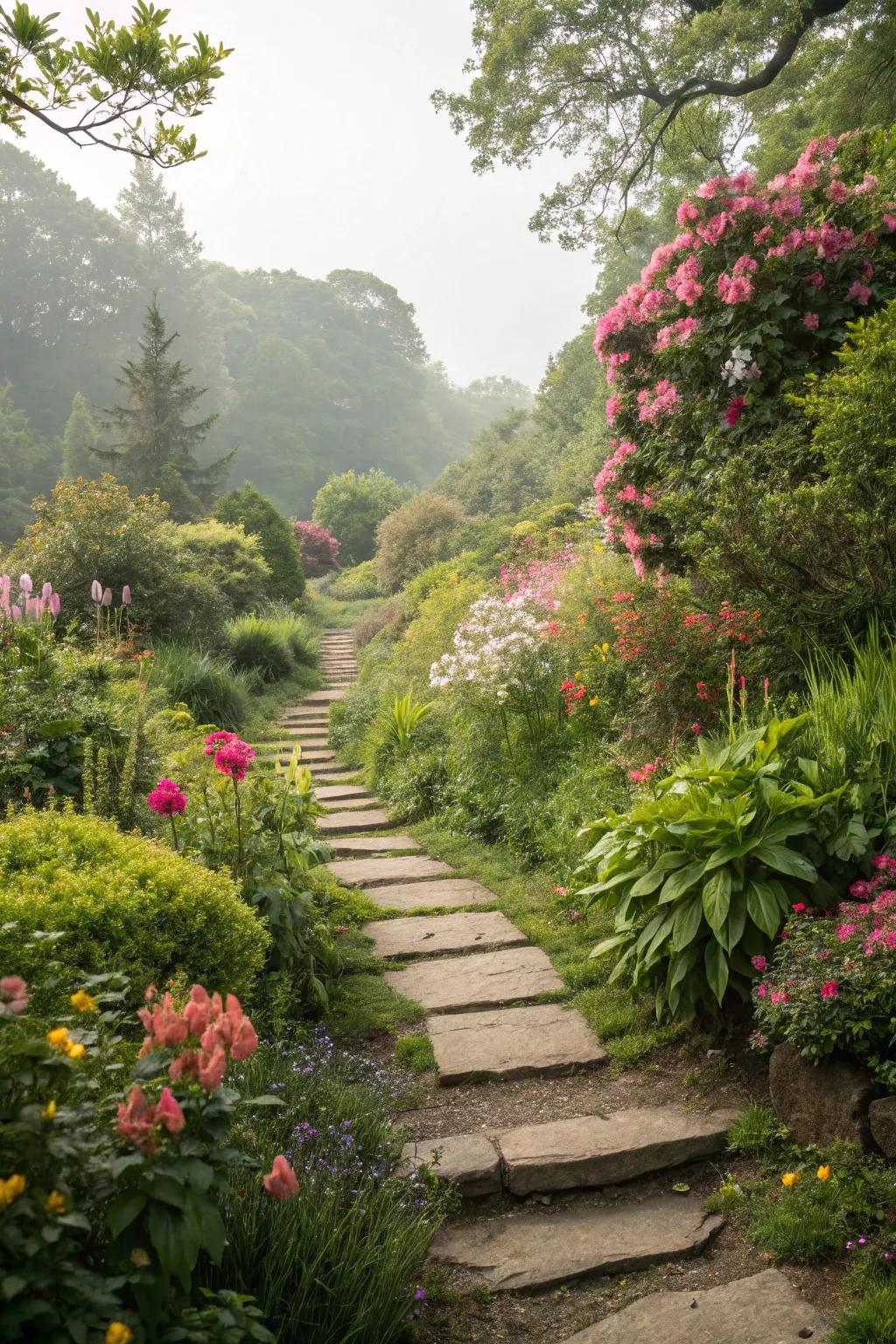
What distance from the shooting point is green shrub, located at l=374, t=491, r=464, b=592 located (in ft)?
59.7

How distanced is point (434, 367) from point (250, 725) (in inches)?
2622

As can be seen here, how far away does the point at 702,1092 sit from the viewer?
3.00m

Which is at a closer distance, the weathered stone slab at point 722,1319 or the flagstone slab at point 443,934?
the weathered stone slab at point 722,1319

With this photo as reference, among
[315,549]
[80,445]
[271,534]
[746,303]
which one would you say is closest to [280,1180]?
[746,303]

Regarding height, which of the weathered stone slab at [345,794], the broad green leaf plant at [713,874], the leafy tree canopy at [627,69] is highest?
the leafy tree canopy at [627,69]

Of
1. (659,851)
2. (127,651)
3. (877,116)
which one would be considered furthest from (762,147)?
(659,851)

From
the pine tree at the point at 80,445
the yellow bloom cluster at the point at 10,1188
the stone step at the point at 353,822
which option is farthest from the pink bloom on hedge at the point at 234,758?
the pine tree at the point at 80,445

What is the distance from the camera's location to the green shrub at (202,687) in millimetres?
8398

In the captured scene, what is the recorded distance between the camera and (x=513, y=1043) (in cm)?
347

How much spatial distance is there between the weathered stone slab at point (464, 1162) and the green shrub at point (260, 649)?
8.89 meters

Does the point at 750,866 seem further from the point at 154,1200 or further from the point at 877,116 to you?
the point at 877,116

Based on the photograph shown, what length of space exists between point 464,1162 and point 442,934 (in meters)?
1.94

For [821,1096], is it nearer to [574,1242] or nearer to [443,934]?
[574,1242]

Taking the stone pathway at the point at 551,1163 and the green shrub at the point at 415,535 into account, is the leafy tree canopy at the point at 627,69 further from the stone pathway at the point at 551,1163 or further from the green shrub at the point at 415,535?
the stone pathway at the point at 551,1163
